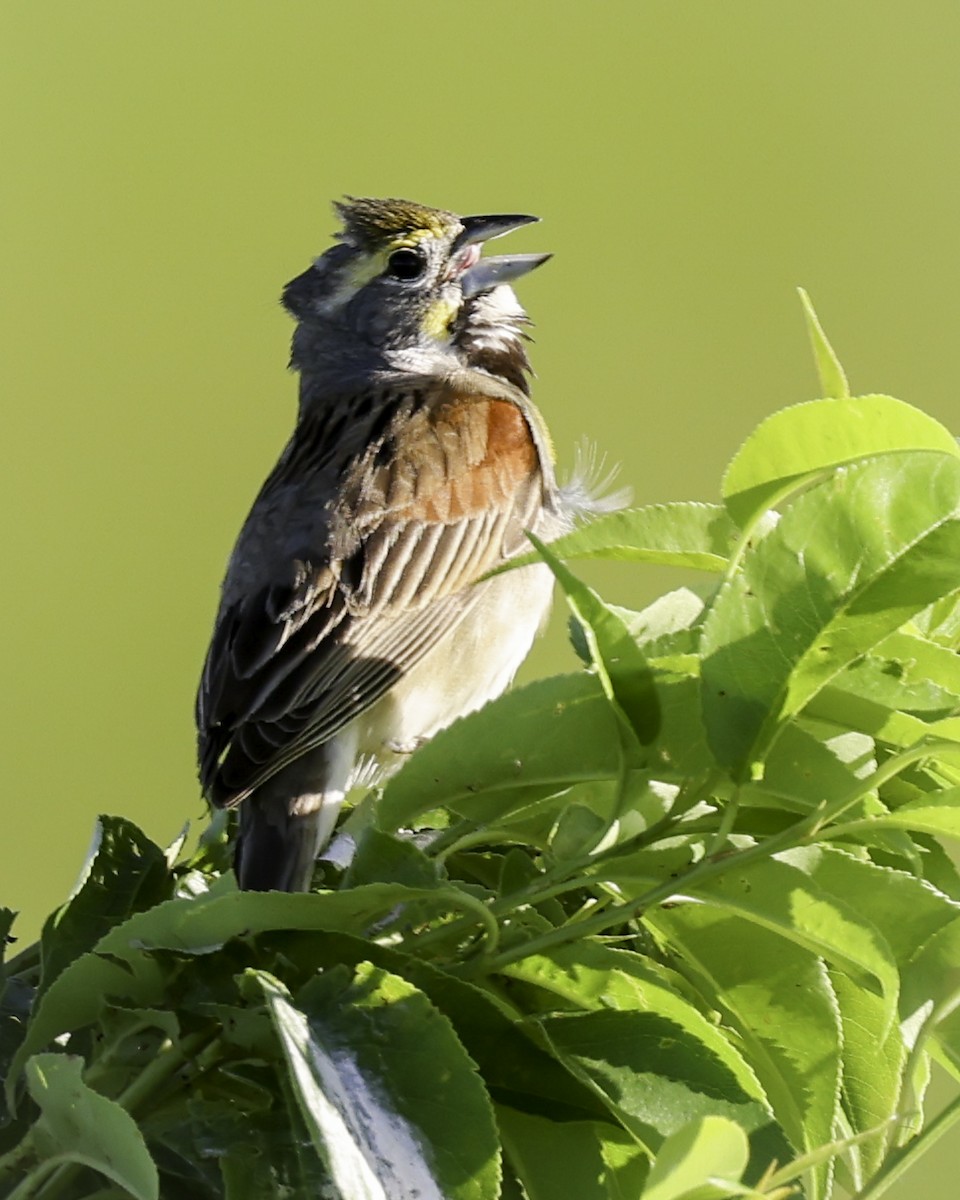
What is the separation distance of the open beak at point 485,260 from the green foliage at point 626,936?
7.69ft

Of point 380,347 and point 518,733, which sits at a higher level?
point 380,347

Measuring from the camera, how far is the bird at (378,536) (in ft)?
8.09

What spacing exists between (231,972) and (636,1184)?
344 millimetres

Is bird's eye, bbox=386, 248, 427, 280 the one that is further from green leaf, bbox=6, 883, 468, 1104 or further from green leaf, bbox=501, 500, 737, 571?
green leaf, bbox=6, 883, 468, 1104

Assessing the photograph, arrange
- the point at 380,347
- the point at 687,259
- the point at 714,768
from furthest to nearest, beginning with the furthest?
the point at 687,259
the point at 380,347
the point at 714,768

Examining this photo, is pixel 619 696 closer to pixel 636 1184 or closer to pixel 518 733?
→ pixel 518 733

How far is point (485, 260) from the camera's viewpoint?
3.64 m

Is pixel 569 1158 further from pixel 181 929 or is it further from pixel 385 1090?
pixel 181 929

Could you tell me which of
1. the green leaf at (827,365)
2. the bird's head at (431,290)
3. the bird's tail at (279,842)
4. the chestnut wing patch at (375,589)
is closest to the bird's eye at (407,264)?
the bird's head at (431,290)

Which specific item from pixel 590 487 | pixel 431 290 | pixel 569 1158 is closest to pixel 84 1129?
pixel 569 1158

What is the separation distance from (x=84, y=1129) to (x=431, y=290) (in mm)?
2747

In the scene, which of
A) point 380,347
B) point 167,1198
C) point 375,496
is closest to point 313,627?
point 375,496

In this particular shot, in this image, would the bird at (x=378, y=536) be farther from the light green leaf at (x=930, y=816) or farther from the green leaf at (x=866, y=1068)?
the light green leaf at (x=930, y=816)

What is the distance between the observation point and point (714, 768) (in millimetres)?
1217
